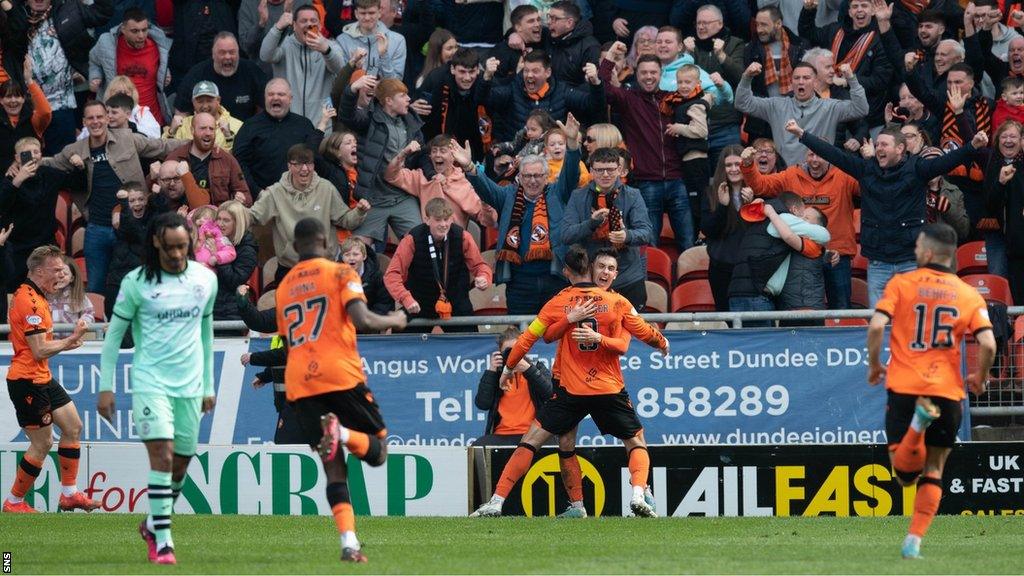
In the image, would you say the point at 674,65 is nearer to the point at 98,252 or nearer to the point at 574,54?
the point at 574,54

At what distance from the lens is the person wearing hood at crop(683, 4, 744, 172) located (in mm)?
18453

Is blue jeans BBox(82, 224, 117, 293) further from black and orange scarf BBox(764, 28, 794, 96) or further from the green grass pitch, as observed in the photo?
black and orange scarf BBox(764, 28, 794, 96)

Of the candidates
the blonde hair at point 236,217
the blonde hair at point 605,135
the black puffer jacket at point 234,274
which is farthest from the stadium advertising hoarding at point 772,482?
the blonde hair at point 236,217

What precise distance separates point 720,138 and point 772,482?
4.98 meters

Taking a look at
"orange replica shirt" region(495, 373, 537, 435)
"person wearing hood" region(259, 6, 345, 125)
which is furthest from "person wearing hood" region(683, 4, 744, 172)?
"person wearing hood" region(259, 6, 345, 125)

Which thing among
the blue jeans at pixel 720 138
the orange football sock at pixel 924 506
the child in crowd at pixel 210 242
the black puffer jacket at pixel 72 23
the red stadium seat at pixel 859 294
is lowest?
the orange football sock at pixel 924 506

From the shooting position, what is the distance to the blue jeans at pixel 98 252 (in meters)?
18.3

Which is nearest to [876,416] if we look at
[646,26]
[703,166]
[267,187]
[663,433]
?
[663,433]

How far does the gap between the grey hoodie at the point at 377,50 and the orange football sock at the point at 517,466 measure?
669 centimetres

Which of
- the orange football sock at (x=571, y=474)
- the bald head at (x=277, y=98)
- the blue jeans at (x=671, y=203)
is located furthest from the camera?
the bald head at (x=277, y=98)

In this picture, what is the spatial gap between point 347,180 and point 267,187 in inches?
40.4

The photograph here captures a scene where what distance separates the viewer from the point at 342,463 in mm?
10023

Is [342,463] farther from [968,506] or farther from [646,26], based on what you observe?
[646,26]

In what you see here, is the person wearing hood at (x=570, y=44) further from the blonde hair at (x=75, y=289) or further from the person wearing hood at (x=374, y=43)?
the blonde hair at (x=75, y=289)
